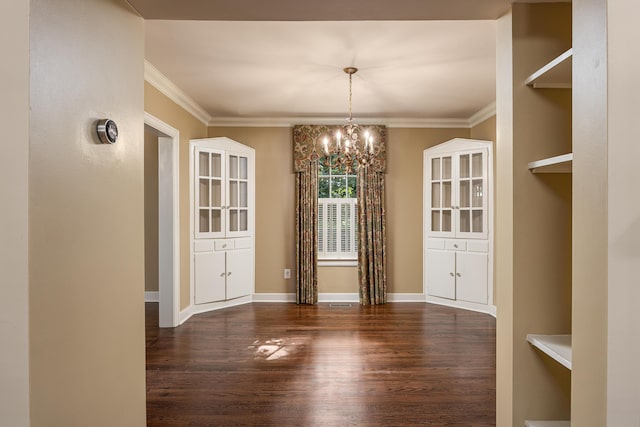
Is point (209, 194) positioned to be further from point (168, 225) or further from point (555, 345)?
point (555, 345)

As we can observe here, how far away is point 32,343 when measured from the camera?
1.07m

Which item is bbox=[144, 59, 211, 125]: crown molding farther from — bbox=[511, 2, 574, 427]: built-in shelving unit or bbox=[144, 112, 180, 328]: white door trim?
bbox=[511, 2, 574, 427]: built-in shelving unit

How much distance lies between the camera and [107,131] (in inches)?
56.2

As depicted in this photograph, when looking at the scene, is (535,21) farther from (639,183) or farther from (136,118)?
(136,118)

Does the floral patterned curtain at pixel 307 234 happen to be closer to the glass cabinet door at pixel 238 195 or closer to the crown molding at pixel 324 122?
the crown molding at pixel 324 122

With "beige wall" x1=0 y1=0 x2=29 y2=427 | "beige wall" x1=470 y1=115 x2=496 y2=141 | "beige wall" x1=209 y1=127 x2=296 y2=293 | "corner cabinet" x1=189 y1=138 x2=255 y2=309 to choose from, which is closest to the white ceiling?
"beige wall" x1=470 y1=115 x2=496 y2=141

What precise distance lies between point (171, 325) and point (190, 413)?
1.94 m

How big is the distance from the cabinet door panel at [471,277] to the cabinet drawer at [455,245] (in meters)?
0.07

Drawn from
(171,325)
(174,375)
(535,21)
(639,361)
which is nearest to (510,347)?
(639,361)

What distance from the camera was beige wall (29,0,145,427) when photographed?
1104mm

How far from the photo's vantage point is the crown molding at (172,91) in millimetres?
3410

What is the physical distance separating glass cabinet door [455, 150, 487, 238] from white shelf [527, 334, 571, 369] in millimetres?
3220

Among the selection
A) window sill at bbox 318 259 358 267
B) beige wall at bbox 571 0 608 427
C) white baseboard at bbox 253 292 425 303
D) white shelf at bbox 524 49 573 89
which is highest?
white shelf at bbox 524 49 573 89

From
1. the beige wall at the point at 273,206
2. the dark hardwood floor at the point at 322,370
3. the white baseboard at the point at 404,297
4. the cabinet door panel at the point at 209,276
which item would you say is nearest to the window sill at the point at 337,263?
the beige wall at the point at 273,206
